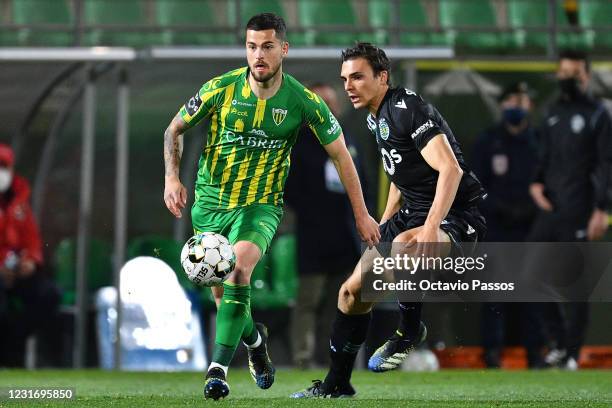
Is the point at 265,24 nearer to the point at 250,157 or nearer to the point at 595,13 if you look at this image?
the point at 250,157

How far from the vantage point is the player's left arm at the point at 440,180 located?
6.51m

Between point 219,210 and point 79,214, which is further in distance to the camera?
point 79,214

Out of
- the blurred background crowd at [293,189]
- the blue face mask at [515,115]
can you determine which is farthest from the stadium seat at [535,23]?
the blue face mask at [515,115]

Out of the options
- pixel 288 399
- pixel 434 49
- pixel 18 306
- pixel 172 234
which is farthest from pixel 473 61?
pixel 288 399

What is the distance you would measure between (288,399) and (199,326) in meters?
3.79

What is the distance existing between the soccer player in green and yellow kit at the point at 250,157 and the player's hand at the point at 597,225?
3.23 meters

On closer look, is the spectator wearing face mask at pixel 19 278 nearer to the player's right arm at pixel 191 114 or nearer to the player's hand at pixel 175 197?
the player's right arm at pixel 191 114

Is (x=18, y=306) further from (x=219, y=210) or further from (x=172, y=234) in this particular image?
(x=219, y=210)

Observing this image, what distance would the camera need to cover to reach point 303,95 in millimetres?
6895

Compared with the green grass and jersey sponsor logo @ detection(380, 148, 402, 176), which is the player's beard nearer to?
jersey sponsor logo @ detection(380, 148, 402, 176)

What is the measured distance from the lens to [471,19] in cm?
1362

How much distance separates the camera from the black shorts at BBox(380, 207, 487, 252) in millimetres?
6898

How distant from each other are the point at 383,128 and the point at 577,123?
Result: 11.1 ft

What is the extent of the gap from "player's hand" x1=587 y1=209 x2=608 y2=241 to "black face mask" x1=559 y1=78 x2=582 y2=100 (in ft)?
2.92
